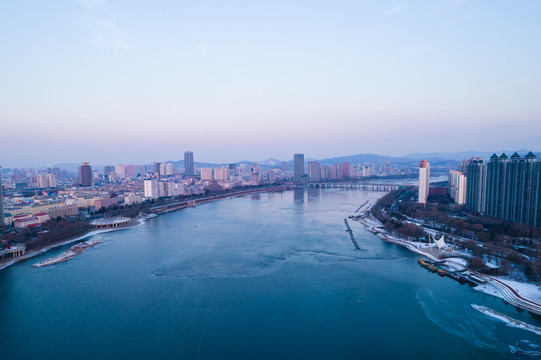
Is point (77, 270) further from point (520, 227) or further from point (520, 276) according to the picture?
point (520, 227)

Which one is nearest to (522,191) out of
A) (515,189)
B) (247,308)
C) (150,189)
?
(515,189)

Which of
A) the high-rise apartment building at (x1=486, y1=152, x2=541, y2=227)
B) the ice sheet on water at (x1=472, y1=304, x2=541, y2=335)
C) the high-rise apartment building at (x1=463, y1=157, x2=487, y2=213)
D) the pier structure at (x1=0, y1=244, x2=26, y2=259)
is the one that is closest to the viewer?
the ice sheet on water at (x1=472, y1=304, x2=541, y2=335)

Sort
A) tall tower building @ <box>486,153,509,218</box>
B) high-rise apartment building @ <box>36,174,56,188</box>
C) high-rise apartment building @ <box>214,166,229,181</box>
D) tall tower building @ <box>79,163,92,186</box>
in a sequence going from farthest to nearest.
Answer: high-rise apartment building @ <box>214,166,229,181</box> < high-rise apartment building @ <box>36,174,56,188</box> < tall tower building @ <box>79,163,92,186</box> < tall tower building @ <box>486,153,509,218</box>

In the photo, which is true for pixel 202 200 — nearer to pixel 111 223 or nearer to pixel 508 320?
pixel 111 223

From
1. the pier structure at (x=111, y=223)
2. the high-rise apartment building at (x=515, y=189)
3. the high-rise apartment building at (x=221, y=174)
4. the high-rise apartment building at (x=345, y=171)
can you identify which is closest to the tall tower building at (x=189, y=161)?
the high-rise apartment building at (x=221, y=174)

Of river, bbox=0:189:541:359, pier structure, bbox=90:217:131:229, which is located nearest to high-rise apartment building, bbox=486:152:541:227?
river, bbox=0:189:541:359

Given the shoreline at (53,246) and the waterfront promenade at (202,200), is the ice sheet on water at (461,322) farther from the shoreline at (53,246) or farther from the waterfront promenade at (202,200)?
the waterfront promenade at (202,200)

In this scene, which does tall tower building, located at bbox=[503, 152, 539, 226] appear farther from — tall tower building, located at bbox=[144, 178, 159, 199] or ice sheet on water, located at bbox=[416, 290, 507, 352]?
tall tower building, located at bbox=[144, 178, 159, 199]
